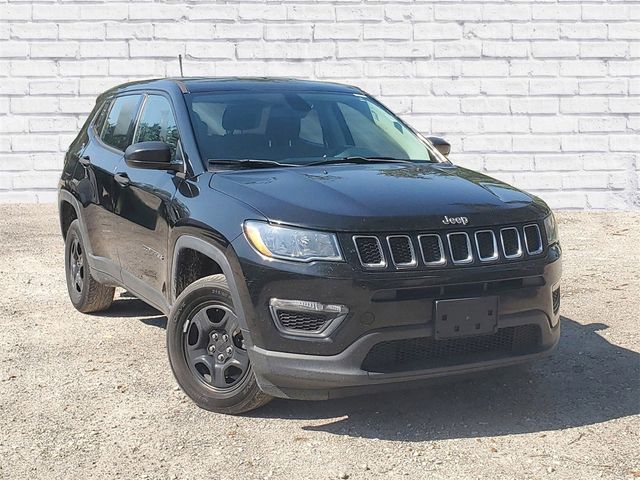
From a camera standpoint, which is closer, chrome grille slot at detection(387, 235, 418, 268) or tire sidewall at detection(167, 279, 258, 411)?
chrome grille slot at detection(387, 235, 418, 268)

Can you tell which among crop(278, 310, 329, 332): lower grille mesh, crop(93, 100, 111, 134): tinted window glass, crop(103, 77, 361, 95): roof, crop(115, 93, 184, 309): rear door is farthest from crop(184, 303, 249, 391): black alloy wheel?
crop(93, 100, 111, 134): tinted window glass

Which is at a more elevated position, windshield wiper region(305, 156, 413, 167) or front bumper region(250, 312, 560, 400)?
windshield wiper region(305, 156, 413, 167)

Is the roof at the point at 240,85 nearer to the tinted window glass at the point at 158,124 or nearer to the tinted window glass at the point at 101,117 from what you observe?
the tinted window glass at the point at 158,124

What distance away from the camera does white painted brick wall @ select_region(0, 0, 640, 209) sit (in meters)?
11.8

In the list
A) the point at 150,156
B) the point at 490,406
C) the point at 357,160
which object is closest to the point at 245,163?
the point at 150,156

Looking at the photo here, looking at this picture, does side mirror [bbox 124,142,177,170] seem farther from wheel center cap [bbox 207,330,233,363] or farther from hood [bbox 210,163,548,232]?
wheel center cap [bbox 207,330,233,363]

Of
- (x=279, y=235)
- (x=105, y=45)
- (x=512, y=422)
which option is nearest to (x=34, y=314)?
(x=279, y=235)

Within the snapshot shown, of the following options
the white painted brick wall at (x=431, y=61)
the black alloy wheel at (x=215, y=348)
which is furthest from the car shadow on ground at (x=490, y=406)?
the white painted brick wall at (x=431, y=61)

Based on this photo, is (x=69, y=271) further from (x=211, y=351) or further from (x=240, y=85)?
(x=211, y=351)

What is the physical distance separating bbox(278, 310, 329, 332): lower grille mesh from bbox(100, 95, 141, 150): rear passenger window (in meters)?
2.26

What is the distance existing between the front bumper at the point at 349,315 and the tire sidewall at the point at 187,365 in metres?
0.23

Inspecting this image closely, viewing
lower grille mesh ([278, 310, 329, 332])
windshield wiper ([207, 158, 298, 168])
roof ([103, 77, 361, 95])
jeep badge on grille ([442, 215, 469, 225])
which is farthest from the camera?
roof ([103, 77, 361, 95])

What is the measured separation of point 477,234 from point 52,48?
888cm

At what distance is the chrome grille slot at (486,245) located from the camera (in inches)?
172
